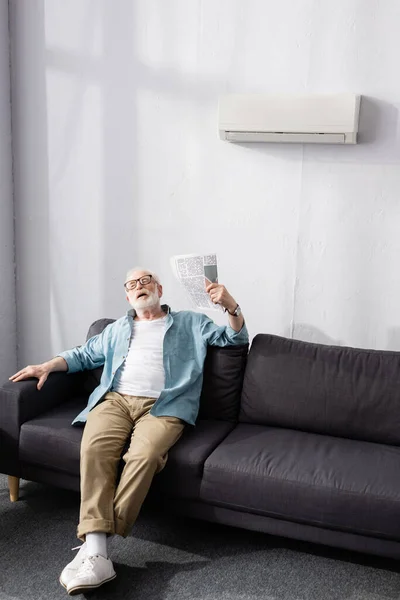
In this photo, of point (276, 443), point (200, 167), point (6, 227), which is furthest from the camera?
point (6, 227)

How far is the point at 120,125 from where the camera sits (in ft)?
12.3

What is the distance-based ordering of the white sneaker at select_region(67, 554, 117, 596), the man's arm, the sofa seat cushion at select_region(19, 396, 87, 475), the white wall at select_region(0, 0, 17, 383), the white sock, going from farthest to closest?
the white wall at select_region(0, 0, 17, 383) < the man's arm < the sofa seat cushion at select_region(19, 396, 87, 475) < the white sock < the white sneaker at select_region(67, 554, 117, 596)

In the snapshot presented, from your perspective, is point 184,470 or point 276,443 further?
point 276,443

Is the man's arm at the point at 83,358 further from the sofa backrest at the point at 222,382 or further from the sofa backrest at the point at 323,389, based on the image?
the sofa backrest at the point at 323,389

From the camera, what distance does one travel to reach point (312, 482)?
102 inches

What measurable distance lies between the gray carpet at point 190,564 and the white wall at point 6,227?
52.7 inches

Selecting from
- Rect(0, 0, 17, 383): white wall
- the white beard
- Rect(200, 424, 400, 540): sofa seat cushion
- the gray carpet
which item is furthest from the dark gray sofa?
Rect(0, 0, 17, 383): white wall

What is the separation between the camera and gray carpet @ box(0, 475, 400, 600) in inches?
99.7

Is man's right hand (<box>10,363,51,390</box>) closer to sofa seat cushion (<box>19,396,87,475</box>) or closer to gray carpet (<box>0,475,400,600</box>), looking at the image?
sofa seat cushion (<box>19,396,87,475</box>)

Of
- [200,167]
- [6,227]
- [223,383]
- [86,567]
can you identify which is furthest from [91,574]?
[6,227]

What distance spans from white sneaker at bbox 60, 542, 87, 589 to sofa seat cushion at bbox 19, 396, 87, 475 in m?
0.40

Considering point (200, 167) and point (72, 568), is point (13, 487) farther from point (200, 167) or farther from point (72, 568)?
point (200, 167)

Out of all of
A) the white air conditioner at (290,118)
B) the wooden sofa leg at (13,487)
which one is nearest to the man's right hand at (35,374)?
the wooden sofa leg at (13,487)

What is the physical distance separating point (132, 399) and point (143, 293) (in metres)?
0.47
